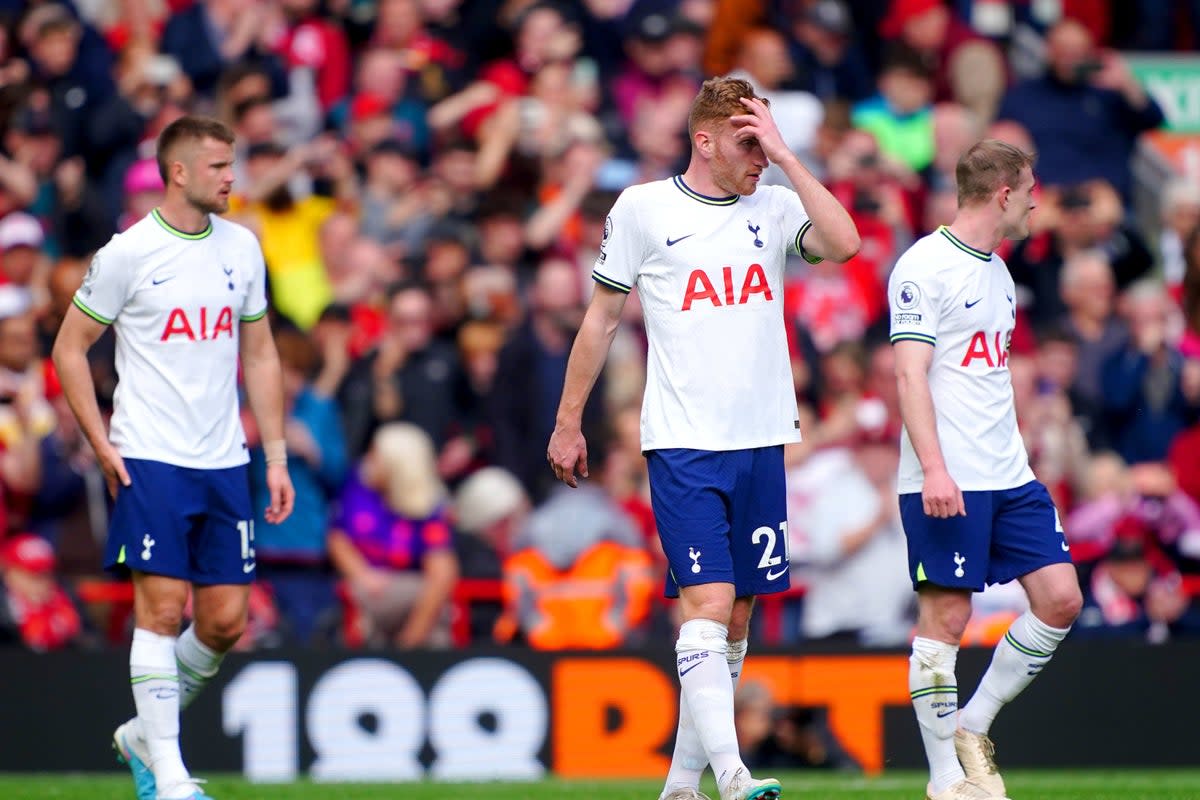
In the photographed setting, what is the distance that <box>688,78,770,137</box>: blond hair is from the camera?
315 inches

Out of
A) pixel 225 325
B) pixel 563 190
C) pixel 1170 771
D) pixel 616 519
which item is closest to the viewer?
pixel 225 325

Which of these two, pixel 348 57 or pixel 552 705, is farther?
pixel 348 57

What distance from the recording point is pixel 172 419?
8.84 meters

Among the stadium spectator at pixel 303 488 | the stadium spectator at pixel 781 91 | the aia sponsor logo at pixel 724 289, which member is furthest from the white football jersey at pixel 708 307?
the stadium spectator at pixel 781 91

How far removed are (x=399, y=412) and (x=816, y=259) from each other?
5.91 meters

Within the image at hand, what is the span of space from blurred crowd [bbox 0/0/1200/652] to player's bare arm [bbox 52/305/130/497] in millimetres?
4091

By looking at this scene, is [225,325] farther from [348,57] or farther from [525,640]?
[348,57]

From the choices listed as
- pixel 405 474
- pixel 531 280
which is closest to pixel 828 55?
pixel 531 280

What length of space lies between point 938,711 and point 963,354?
150 centimetres

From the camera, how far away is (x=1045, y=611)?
8500mm

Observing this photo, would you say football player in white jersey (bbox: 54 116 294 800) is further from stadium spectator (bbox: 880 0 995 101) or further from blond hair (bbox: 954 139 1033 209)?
stadium spectator (bbox: 880 0 995 101)

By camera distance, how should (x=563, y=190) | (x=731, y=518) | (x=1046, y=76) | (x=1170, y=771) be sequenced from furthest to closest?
1. (x=1046, y=76)
2. (x=563, y=190)
3. (x=1170, y=771)
4. (x=731, y=518)

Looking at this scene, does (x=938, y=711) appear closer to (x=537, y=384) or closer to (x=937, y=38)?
(x=537, y=384)

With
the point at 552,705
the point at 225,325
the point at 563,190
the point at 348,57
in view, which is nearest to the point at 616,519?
the point at 552,705
